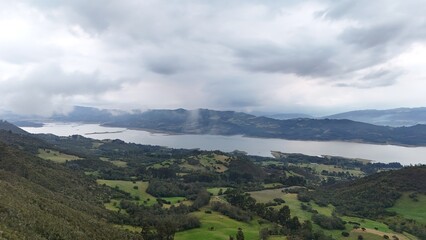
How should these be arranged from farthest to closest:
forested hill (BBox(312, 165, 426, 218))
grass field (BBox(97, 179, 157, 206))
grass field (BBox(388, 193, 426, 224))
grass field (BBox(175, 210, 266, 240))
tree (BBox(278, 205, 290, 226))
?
1. grass field (BBox(97, 179, 157, 206))
2. forested hill (BBox(312, 165, 426, 218))
3. grass field (BBox(388, 193, 426, 224))
4. tree (BBox(278, 205, 290, 226))
5. grass field (BBox(175, 210, 266, 240))

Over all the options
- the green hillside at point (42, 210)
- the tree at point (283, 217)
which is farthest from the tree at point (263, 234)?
the green hillside at point (42, 210)

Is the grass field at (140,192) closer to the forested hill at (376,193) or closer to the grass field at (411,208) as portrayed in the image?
the forested hill at (376,193)

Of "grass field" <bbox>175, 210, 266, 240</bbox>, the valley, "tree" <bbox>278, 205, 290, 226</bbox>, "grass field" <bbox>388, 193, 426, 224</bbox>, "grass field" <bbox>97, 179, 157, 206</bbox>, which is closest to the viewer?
"grass field" <bbox>175, 210, 266, 240</bbox>

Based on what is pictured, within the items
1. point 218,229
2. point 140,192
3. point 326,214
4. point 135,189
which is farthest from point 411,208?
point 135,189

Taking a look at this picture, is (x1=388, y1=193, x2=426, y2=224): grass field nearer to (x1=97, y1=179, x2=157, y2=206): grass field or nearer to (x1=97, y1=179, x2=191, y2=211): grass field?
(x1=97, y1=179, x2=191, y2=211): grass field

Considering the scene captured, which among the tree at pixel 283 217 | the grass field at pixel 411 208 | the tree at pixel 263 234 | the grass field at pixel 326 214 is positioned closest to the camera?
the tree at pixel 263 234

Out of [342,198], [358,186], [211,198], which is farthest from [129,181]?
[358,186]

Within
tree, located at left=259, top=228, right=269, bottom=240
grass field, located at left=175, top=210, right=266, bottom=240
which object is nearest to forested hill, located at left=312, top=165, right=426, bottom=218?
grass field, located at left=175, top=210, right=266, bottom=240
